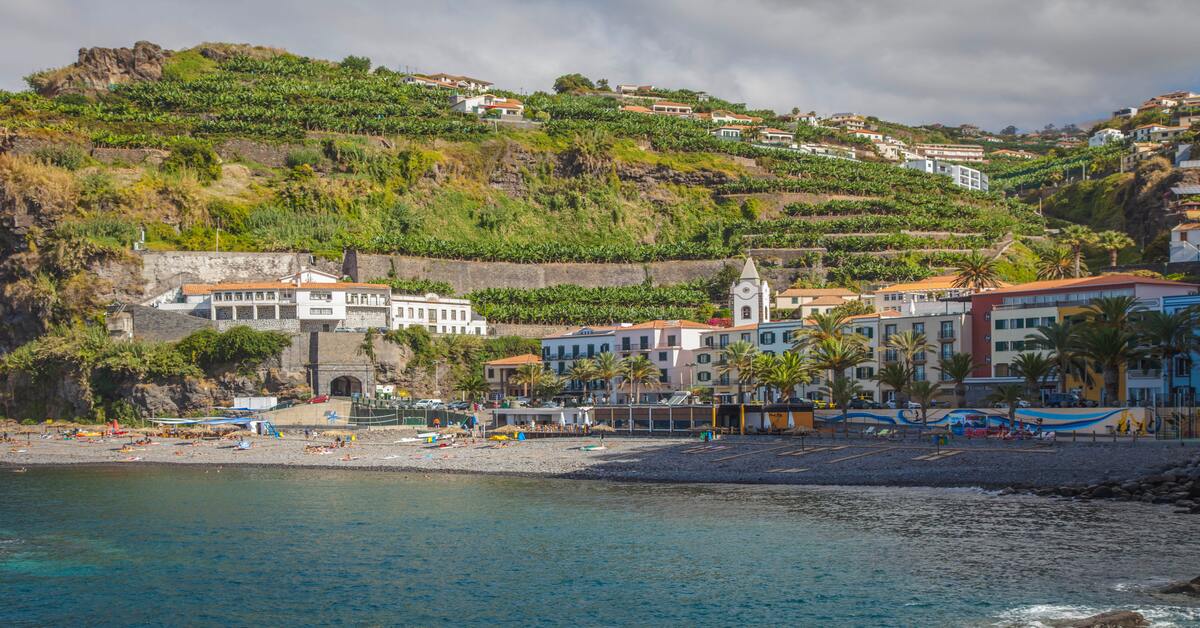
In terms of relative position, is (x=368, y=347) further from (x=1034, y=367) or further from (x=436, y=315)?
(x=1034, y=367)

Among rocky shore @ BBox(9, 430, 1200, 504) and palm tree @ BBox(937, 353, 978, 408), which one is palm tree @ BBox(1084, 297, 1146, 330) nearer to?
palm tree @ BBox(937, 353, 978, 408)

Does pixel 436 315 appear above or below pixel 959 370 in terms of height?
above

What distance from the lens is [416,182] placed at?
108938 millimetres

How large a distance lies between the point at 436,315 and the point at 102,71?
198ft

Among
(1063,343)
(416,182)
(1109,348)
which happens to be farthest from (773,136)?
(1109,348)

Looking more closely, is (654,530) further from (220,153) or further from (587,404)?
(220,153)

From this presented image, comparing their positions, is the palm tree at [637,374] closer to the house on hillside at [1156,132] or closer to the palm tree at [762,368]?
the palm tree at [762,368]

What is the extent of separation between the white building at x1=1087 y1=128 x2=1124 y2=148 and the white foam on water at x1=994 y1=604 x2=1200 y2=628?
148m

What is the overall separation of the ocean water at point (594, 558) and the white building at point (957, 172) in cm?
12040

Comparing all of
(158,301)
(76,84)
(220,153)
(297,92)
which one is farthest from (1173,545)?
(76,84)

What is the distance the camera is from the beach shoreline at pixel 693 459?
4500 cm

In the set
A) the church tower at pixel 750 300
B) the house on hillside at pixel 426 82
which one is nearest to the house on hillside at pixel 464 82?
the house on hillside at pixel 426 82

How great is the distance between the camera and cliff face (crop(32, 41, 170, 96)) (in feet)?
393

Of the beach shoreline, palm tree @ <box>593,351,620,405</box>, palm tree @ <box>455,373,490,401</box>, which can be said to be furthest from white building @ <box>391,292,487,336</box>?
the beach shoreline
